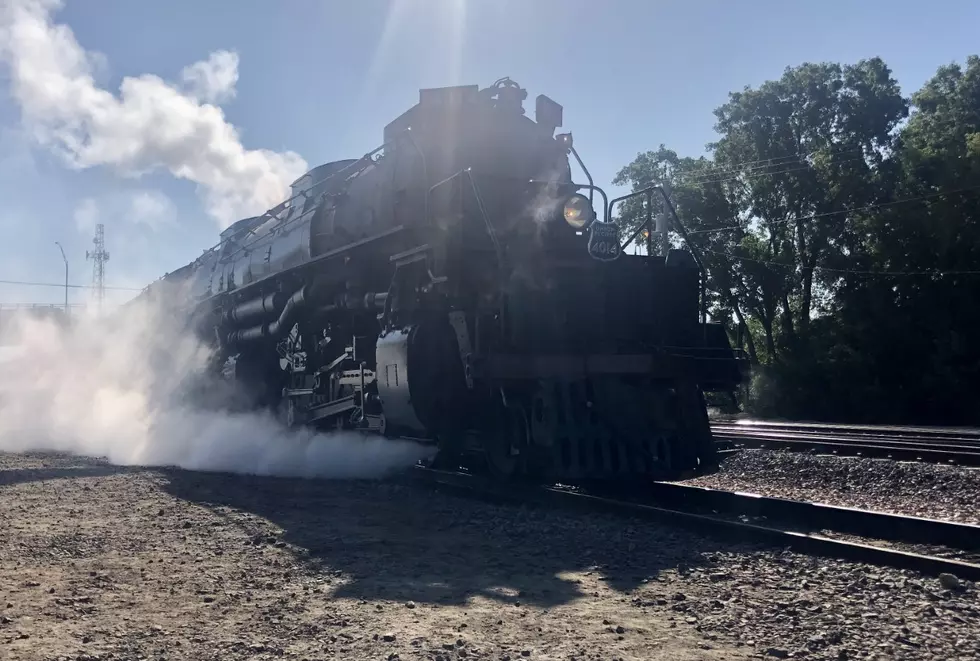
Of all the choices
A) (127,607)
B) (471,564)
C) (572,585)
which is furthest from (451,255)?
(127,607)

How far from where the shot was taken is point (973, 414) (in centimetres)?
2689

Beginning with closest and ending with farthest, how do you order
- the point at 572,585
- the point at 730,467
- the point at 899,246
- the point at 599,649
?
the point at 599,649
the point at 572,585
the point at 730,467
the point at 899,246

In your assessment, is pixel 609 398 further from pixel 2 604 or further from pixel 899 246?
pixel 899 246

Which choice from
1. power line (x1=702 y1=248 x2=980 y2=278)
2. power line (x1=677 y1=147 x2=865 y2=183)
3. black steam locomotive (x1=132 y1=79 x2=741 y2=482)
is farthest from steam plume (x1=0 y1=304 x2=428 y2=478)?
power line (x1=677 y1=147 x2=865 y2=183)

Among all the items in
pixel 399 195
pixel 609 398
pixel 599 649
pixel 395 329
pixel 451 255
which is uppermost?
pixel 399 195

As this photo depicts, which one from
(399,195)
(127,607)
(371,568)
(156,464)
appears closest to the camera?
(127,607)

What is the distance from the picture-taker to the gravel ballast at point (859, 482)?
8383 mm

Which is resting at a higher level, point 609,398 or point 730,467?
point 609,398

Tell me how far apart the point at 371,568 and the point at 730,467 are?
7.09 m

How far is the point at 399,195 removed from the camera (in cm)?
991

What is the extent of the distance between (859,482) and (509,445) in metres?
4.46

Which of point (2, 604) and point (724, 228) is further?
point (724, 228)

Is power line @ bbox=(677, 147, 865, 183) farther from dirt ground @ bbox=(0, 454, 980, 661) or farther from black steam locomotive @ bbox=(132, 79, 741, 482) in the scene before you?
dirt ground @ bbox=(0, 454, 980, 661)

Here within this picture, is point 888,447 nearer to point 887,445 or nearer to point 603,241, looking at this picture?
point 887,445
